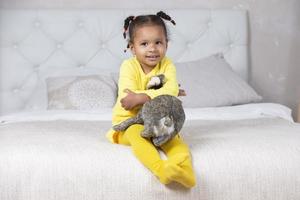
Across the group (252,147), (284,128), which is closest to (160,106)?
(252,147)

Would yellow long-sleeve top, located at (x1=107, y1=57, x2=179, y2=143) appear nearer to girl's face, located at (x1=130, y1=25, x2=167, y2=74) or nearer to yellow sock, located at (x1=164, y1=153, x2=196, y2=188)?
girl's face, located at (x1=130, y1=25, x2=167, y2=74)

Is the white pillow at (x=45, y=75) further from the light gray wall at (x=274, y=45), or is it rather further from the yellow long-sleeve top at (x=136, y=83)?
the yellow long-sleeve top at (x=136, y=83)

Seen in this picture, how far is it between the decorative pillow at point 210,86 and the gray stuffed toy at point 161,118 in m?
1.15

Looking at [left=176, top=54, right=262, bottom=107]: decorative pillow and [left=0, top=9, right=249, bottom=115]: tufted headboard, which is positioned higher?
[left=0, top=9, right=249, bottom=115]: tufted headboard

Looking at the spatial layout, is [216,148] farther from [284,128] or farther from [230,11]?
[230,11]

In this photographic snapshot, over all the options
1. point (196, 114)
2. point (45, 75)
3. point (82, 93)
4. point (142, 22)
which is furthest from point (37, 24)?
point (142, 22)

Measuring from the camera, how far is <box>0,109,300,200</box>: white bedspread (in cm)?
156

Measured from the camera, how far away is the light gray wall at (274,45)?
140 inches

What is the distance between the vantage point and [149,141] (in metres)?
1.67

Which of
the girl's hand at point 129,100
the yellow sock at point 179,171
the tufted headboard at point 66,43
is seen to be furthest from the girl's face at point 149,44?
the tufted headboard at point 66,43

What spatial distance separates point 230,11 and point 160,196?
2137 millimetres

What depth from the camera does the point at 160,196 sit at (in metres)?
1.56

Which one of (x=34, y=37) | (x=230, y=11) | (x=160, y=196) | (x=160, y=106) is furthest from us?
(x=230, y=11)

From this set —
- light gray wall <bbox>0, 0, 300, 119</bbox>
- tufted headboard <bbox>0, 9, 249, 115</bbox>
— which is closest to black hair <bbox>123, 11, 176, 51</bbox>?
tufted headboard <bbox>0, 9, 249, 115</bbox>
